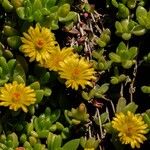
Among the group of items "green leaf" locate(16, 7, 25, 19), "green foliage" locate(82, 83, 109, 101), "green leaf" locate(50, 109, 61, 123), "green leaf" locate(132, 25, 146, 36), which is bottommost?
"green leaf" locate(50, 109, 61, 123)

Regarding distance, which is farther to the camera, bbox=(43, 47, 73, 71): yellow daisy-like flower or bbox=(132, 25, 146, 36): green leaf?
bbox=(132, 25, 146, 36): green leaf

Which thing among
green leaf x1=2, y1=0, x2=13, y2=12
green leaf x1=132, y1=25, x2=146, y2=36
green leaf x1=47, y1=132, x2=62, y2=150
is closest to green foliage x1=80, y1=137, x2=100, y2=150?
green leaf x1=47, y1=132, x2=62, y2=150

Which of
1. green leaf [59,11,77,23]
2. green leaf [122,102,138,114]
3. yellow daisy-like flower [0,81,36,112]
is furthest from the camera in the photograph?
green leaf [59,11,77,23]

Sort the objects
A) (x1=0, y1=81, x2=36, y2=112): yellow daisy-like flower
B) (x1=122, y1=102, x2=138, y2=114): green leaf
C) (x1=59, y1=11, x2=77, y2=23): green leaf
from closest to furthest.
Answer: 1. (x1=0, y1=81, x2=36, y2=112): yellow daisy-like flower
2. (x1=122, y1=102, x2=138, y2=114): green leaf
3. (x1=59, y1=11, x2=77, y2=23): green leaf

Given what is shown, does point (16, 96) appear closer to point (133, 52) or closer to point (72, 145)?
point (72, 145)

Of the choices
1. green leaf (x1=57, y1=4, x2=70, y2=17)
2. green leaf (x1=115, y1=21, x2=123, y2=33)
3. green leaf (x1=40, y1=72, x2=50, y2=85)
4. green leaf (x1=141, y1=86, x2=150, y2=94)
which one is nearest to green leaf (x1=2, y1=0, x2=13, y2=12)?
green leaf (x1=57, y1=4, x2=70, y2=17)

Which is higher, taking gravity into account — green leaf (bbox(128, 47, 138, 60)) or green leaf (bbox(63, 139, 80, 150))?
green leaf (bbox(128, 47, 138, 60))

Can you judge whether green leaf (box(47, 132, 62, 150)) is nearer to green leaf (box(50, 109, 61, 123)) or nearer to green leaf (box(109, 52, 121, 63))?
green leaf (box(50, 109, 61, 123))

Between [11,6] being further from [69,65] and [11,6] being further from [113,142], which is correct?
[113,142]
